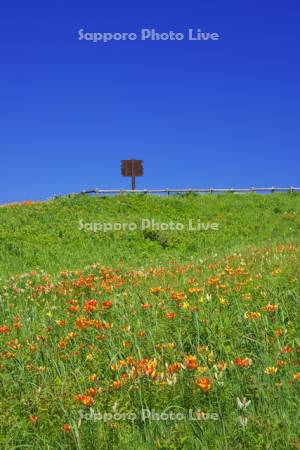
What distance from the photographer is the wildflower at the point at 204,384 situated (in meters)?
5.14

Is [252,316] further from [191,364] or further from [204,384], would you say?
[204,384]

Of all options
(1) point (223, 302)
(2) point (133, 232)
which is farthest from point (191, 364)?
(2) point (133, 232)

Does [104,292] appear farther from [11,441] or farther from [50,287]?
[11,441]

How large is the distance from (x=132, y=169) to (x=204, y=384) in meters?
42.4

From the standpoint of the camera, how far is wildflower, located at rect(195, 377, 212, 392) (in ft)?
16.9

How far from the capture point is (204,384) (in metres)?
5.20

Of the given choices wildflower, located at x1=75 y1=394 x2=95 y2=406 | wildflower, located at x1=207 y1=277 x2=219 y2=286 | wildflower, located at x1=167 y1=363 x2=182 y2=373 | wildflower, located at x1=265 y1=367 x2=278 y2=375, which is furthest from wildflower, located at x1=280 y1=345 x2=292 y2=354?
wildflower, located at x1=207 y1=277 x2=219 y2=286

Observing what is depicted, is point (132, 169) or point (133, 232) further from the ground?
point (132, 169)

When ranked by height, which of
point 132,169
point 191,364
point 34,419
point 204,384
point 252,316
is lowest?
point 34,419

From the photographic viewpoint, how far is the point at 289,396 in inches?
201

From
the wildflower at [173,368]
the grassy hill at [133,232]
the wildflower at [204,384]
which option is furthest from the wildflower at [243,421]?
the grassy hill at [133,232]

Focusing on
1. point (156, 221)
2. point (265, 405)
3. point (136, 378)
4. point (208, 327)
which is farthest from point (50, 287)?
point (156, 221)

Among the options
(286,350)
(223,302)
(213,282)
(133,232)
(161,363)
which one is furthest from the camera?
(133,232)

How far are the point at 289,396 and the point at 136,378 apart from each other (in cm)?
154
